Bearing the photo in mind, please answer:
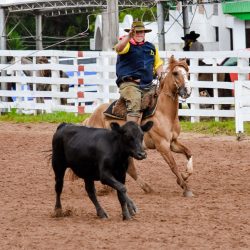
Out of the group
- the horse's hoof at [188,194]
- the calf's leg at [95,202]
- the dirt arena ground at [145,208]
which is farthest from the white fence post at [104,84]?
the calf's leg at [95,202]

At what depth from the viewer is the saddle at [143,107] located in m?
13.1

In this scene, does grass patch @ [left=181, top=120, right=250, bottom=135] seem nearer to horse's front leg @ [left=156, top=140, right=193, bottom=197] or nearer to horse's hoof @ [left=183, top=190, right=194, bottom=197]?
horse's front leg @ [left=156, top=140, right=193, bottom=197]

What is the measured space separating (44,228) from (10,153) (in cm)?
722

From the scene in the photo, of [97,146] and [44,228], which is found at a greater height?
[97,146]

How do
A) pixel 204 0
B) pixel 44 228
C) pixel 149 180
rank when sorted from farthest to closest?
pixel 204 0
pixel 149 180
pixel 44 228

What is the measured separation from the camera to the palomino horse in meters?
12.9

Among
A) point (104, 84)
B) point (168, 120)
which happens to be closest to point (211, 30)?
point (104, 84)

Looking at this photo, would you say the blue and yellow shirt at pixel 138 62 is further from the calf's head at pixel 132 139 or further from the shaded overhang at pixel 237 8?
the shaded overhang at pixel 237 8

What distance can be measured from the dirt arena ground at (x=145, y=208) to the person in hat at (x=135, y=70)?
114cm

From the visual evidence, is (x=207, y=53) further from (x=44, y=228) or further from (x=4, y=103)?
(x=44, y=228)

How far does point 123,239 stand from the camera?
9.29 m

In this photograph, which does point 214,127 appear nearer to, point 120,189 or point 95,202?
point 95,202

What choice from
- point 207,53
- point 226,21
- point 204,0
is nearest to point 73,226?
point 207,53

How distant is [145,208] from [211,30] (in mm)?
26330
